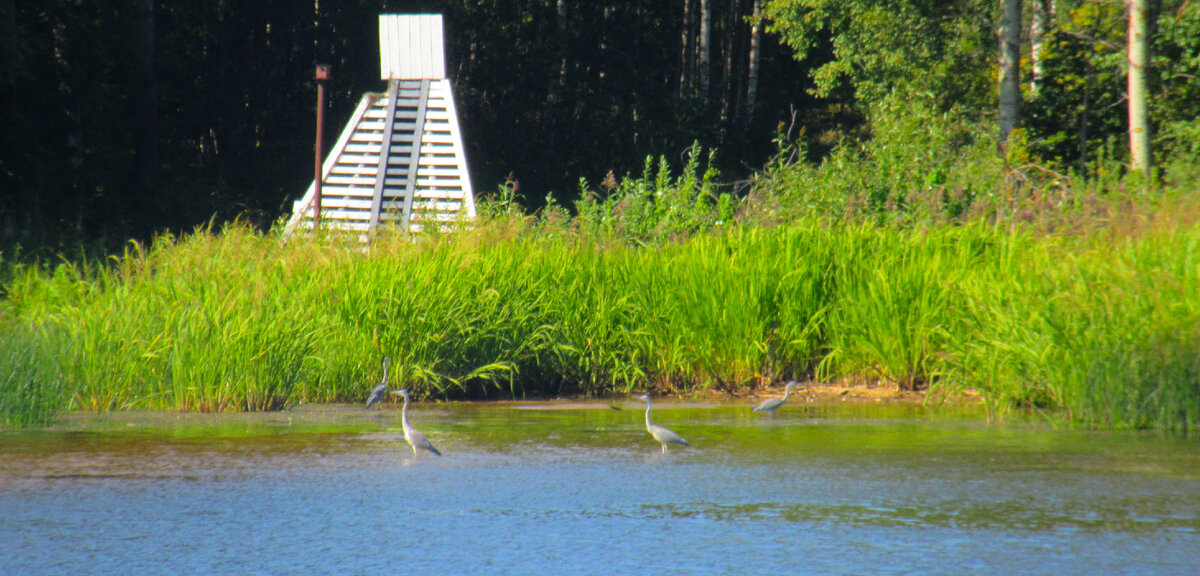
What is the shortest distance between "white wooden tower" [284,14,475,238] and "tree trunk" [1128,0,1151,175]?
9009mm

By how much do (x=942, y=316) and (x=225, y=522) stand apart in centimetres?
579

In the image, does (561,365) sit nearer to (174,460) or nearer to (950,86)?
(174,460)

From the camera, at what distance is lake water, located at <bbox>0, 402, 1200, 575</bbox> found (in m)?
4.80

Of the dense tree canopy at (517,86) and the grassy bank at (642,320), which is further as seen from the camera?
the dense tree canopy at (517,86)

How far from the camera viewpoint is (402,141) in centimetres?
2267

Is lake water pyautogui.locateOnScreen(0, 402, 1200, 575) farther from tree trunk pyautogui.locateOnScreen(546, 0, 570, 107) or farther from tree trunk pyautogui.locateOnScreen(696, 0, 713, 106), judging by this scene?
tree trunk pyautogui.locateOnScreen(696, 0, 713, 106)

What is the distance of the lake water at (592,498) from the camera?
4.80 metres

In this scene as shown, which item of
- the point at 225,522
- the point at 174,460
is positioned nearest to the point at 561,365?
the point at 174,460

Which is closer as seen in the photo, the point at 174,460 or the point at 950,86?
the point at 174,460

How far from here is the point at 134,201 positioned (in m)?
25.5

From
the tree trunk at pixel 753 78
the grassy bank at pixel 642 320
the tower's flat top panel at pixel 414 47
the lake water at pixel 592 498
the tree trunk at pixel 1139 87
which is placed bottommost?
the lake water at pixel 592 498

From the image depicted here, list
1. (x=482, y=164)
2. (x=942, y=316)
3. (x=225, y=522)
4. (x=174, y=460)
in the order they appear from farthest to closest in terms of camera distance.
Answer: (x=482, y=164)
(x=942, y=316)
(x=174, y=460)
(x=225, y=522)

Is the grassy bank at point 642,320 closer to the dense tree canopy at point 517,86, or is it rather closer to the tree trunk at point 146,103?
the dense tree canopy at point 517,86

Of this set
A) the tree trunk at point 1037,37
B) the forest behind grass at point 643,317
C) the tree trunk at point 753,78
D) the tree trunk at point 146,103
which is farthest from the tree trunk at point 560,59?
the forest behind grass at point 643,317
